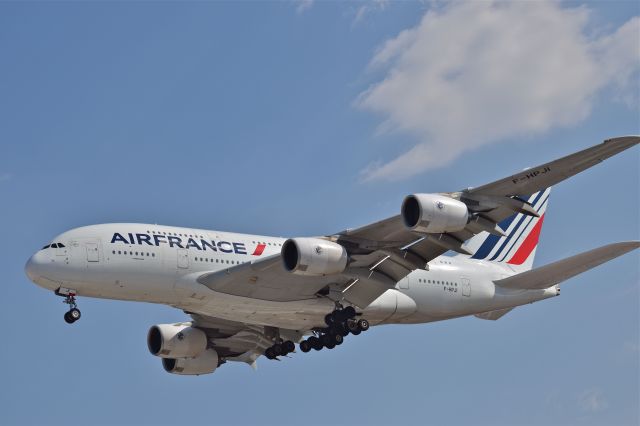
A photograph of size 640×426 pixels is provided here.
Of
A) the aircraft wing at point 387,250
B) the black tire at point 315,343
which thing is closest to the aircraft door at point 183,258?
the aircraft wing at point 387,250

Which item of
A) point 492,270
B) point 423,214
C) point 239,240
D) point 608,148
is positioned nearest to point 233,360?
point 239,240

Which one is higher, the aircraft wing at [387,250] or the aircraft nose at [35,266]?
the aircraft nose at [35,266]

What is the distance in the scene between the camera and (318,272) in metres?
38.6

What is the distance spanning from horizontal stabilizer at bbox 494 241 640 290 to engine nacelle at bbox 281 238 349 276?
8.84 metres

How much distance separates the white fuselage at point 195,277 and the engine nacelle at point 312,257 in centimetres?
291

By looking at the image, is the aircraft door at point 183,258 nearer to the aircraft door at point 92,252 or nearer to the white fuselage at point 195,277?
the white fuselage at point 195,277

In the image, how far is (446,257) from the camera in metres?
45.3

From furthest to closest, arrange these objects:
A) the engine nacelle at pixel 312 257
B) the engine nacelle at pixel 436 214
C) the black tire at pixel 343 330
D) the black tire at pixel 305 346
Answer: the black tire at pixel 305 346 → the black tire at pixel 343 330 → the engine nacelle at pixel 312 257 → the engine nacelle at pixel 436 214

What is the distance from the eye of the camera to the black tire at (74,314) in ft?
129

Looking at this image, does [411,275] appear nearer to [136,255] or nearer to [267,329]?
[267,329]

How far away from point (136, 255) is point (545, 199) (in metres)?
20.9

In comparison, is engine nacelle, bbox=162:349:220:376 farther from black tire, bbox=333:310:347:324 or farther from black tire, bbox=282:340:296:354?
black tire, bbox=333:310:347:324

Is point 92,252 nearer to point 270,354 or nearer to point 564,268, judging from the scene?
point 270,354

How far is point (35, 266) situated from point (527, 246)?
21749 millimetres
